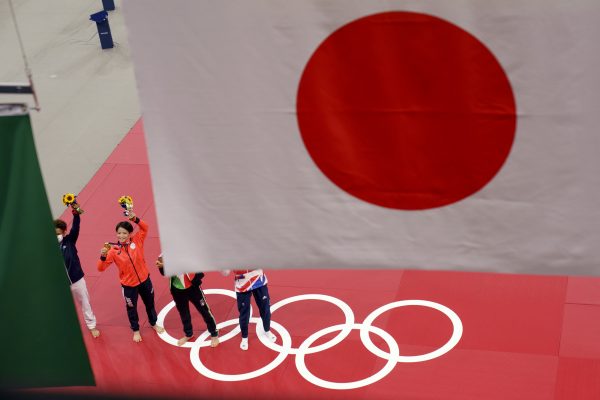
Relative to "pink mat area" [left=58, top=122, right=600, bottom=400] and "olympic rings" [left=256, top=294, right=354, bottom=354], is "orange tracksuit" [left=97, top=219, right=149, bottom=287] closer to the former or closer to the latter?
"pink mat area" [left=58, top=122, right=600, bottom=400]

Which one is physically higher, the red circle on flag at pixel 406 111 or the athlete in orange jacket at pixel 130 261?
the red circle on flag at pixel 406 111

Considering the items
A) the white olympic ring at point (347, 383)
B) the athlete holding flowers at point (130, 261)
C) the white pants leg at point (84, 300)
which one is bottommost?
the white olympic ring at point (347, 383)

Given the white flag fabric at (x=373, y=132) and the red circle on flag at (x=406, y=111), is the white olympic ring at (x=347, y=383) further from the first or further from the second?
the red circle on flag at (x=406, y=111)

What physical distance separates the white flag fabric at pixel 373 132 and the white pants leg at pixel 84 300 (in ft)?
17.5

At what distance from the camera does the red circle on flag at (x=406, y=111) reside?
14.9 feet

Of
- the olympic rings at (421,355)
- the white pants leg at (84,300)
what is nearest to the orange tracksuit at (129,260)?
the white pants leg at (84,300)

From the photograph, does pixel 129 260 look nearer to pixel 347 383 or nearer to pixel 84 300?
pixel 84 300

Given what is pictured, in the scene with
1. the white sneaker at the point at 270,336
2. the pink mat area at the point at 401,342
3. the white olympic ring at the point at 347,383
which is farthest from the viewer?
the white sneaker at the point at 270,336

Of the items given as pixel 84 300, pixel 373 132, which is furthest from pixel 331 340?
pixel 373 132

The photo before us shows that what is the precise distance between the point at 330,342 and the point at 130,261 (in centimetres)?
235

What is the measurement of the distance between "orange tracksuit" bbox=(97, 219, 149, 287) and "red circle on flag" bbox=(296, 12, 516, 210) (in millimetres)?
5321

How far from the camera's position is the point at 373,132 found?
4.83 metres

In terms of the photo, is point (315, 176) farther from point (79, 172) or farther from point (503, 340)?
point (79, 172)

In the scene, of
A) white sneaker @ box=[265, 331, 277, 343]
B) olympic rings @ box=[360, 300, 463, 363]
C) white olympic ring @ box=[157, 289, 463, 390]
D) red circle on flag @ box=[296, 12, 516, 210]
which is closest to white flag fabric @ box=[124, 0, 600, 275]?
red circle on flag @ box=[296, 12, 516, 210]
